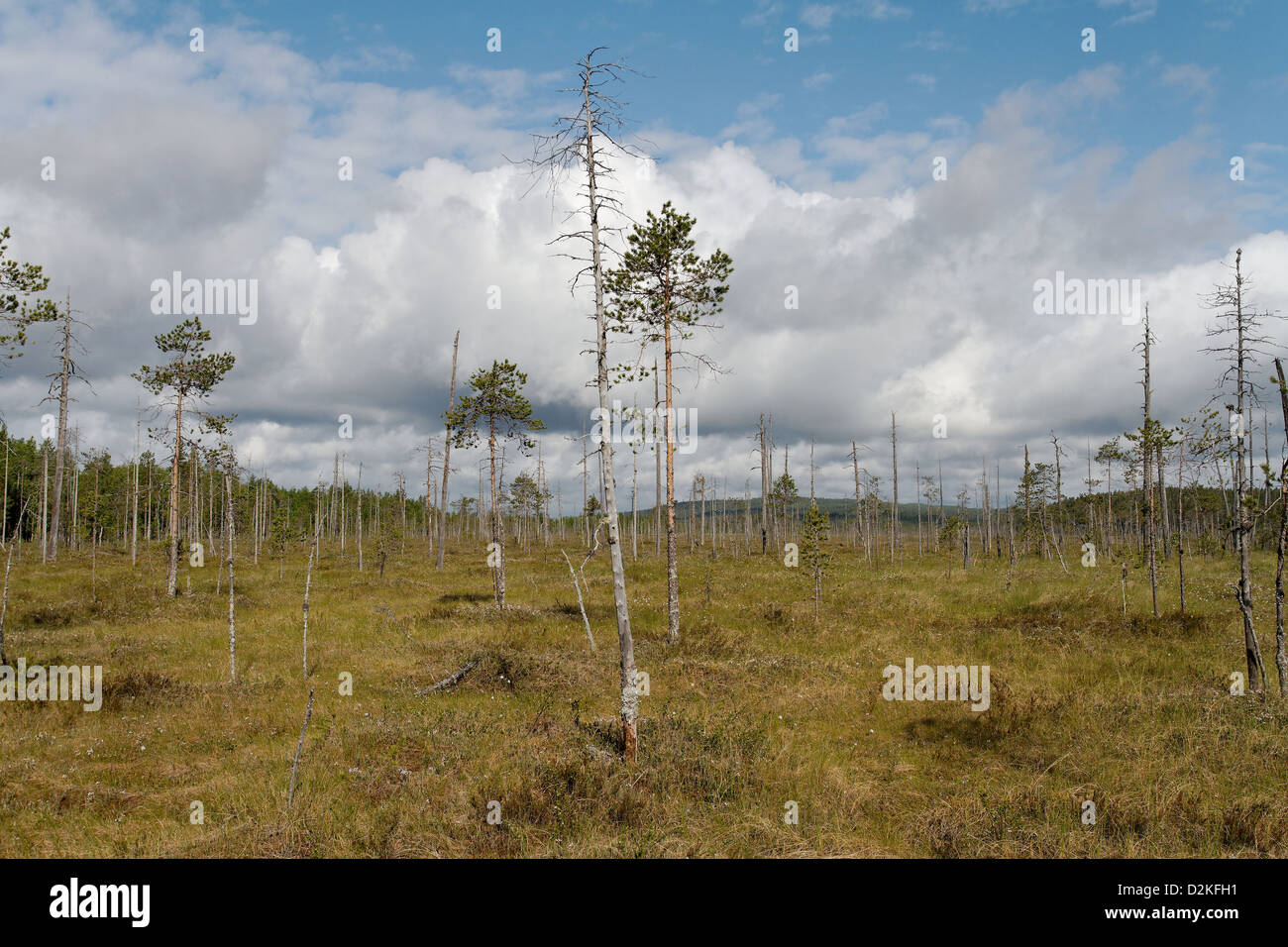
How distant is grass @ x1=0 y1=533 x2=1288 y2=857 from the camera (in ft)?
26.8

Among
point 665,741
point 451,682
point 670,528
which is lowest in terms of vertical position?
point 451,682

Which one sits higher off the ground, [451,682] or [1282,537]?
[1282,537]

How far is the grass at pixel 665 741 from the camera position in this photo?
8.17 metres

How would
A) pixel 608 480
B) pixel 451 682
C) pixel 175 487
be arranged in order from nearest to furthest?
pixel 608 480 < pixel 451 682 < pixel 175 487

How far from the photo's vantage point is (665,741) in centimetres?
1095

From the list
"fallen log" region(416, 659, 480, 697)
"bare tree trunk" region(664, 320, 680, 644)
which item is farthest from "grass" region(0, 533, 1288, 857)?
"bare tree trunk" region(664, 320, 680, 644)

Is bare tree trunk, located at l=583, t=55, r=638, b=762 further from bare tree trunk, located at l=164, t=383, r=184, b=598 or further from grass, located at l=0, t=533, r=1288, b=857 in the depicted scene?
bare tree trunk, located at l=164, t=383, r=184, b=598

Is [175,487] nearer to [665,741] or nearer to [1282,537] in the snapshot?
[665,741]

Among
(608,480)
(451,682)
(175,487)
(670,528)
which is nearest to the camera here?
(608,480)

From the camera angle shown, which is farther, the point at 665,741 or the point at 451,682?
the point at 451,682

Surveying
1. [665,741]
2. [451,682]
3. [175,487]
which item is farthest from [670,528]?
[175,487]

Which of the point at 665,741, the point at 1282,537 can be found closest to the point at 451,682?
the point at 665,741
